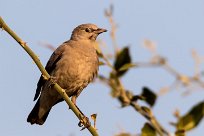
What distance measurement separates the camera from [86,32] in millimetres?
7246

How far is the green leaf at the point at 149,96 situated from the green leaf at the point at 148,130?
23 centimetres

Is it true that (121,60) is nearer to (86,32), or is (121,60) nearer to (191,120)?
(191,120)

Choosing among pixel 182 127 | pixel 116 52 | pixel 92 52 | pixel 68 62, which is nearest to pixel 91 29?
pixel 92 52

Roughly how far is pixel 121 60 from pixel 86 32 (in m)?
4.97

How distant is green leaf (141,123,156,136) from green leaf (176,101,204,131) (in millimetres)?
116

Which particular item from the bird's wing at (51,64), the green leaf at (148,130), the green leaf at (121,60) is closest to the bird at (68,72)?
the bird's wing at (51,64)

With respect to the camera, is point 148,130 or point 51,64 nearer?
point 148,130

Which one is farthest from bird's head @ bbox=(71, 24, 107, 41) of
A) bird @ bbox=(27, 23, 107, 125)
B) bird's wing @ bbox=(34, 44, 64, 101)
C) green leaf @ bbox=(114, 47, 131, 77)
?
green leaf @ bbox=(114, 47, 131, 77)

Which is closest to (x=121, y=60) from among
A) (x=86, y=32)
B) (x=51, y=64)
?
(x=51, y=64)

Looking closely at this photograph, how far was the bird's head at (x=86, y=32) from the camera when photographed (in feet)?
23.3

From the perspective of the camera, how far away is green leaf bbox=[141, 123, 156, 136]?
196 cm

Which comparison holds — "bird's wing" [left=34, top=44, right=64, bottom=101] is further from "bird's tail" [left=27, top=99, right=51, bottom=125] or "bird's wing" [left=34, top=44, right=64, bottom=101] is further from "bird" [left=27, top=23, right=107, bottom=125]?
"bird's tail" [left=27, top=99, right=51, bottom=125]

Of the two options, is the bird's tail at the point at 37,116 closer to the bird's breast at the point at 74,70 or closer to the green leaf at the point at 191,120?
the bird's breast at the point at 74,70

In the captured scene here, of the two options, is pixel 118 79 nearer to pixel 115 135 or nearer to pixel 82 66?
pixel 115 135
